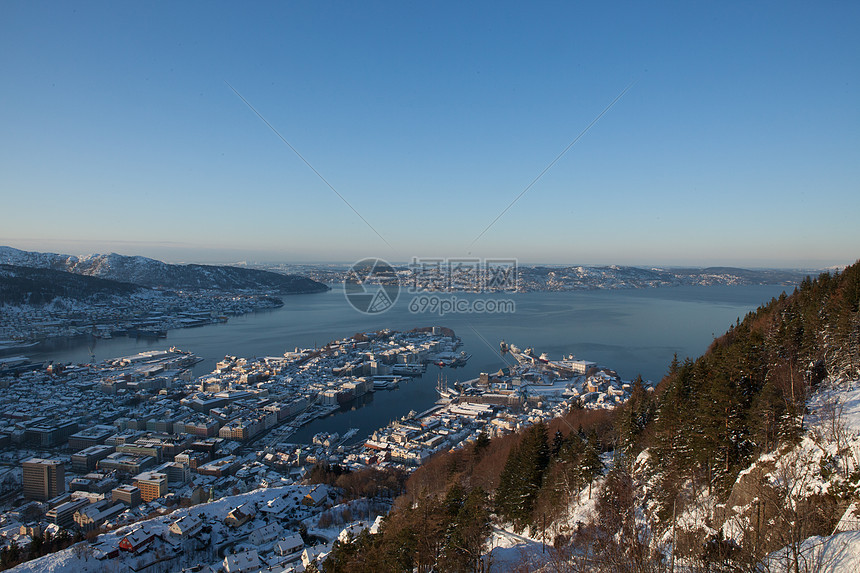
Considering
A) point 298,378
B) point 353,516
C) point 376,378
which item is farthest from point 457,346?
point 353,516

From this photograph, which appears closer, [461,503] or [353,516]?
[461,503]

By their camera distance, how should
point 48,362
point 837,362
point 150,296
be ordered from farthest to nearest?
point 150,296 < point 48,362 < point 837,362

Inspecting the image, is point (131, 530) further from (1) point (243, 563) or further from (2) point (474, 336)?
(2) point (474, 336)

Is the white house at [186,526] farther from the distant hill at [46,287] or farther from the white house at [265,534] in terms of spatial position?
the distant hill at [46,287]

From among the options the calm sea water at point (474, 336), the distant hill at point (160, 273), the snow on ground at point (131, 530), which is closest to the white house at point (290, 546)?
the snow on ground at point (131, 530)

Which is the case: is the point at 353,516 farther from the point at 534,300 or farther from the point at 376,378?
the point at 534,300

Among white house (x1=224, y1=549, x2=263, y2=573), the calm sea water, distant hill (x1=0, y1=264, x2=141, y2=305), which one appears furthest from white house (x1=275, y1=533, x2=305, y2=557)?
distant hill (x1=0, y1=264, x2=141, y2=305)

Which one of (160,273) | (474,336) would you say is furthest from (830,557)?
(160,273)

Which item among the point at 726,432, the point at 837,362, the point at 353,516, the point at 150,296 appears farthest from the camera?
the point at 150,296
